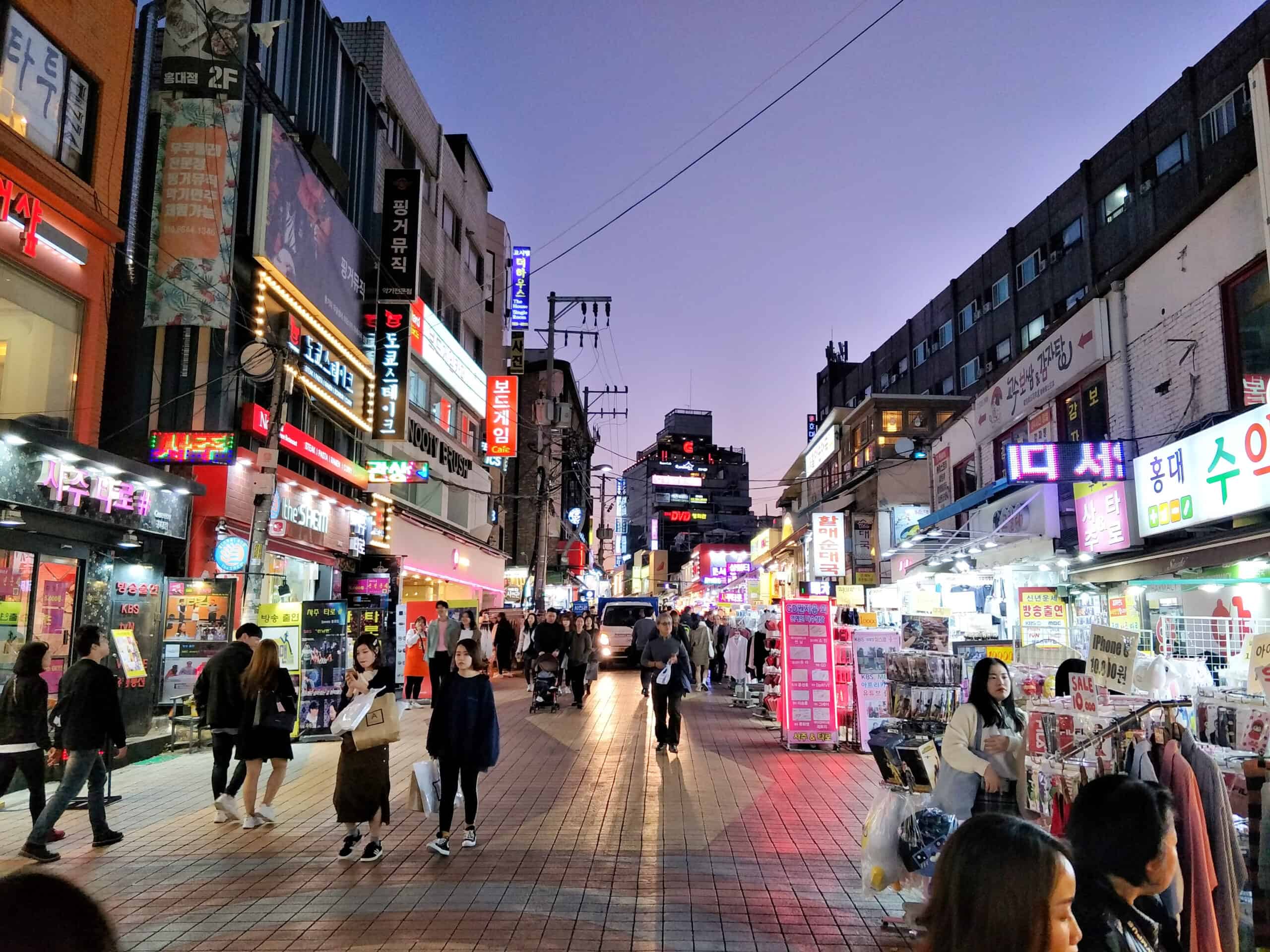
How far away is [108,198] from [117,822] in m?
8.57

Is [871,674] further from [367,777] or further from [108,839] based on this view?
[108,839]

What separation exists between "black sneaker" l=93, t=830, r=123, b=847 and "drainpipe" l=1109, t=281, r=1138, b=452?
48.5ft

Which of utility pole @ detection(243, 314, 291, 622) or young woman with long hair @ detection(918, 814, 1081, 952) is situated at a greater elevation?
utility pole @ detection(243, 314, 291, 622)

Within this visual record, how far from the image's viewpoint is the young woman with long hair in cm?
197

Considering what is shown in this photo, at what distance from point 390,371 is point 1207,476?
57.7 feet

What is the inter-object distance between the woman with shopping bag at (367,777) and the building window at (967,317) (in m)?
37.4

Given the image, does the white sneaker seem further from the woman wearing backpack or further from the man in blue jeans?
the man in blue jeans

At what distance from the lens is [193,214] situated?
1538cm

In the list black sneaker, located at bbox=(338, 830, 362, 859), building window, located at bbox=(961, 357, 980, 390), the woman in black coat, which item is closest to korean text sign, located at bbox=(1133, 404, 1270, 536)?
black sneaker, located at bbox=(338, 830, 362, 859)

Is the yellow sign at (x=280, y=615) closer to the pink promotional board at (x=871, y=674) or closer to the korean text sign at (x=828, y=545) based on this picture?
the pink promotional board at (x=871, y=674)

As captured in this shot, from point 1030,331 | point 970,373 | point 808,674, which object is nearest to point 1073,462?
point 808,674

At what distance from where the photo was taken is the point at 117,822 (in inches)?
340

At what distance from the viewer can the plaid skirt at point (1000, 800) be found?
558 cm

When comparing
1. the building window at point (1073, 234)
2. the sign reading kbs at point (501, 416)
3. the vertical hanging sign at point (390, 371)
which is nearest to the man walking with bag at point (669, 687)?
the vertical hanging sign at point (390, 371)
